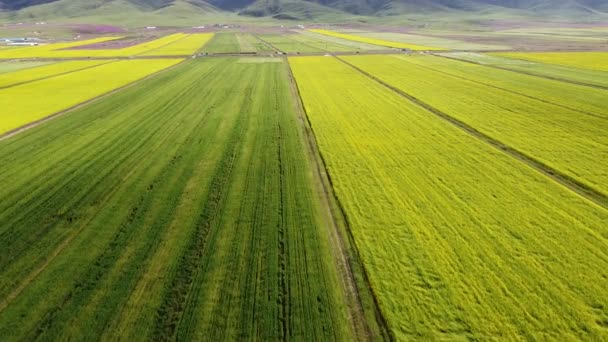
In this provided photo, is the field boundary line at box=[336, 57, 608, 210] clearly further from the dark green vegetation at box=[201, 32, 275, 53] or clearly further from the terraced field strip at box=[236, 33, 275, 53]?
the dark green vegetation at box=[201, 32, 275, 53]

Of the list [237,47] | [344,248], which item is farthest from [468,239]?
[237,47]

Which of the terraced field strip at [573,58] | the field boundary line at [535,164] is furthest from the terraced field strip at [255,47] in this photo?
the field boundary line at [535,164]

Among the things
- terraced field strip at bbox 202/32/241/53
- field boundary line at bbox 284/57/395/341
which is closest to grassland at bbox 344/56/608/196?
field boundary line at bbox 284/57/395/341

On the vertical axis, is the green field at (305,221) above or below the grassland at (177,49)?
below

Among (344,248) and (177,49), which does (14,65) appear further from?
(344,248)

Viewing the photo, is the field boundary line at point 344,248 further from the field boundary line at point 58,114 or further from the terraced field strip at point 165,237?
the field boundary line at point 58,114
